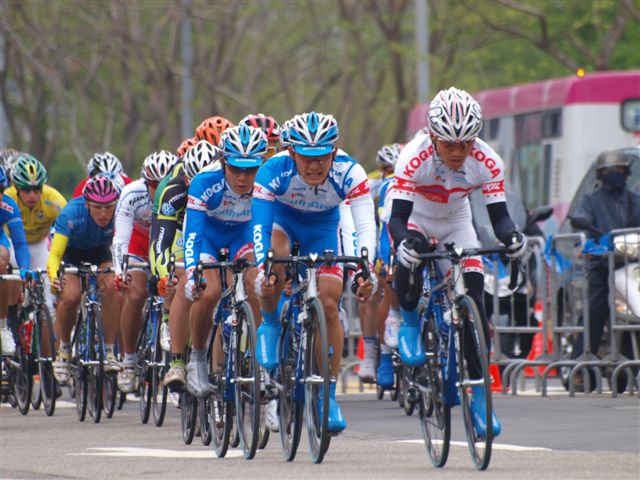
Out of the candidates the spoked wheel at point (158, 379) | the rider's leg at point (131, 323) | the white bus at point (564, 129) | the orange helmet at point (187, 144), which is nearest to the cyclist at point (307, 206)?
the spoked wheel at point (158, 379)

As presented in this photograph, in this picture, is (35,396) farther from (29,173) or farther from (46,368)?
(29,173)

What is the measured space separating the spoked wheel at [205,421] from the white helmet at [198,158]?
5.80 feet

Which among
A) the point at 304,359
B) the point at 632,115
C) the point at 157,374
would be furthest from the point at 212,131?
the point at 632,115

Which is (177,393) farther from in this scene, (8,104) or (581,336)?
(8,104)

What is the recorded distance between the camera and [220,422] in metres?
11.4

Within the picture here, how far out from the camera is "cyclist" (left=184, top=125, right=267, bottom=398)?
11.8 m

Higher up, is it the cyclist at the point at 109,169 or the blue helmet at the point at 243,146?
the cyclist at the point at 109,169

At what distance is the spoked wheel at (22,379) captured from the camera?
1593 centimetres

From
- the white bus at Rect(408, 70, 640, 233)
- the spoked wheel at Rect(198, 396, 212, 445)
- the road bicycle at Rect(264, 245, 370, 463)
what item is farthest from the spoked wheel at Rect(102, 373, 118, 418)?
the white bus at Rect(408, 70, 640, 233)

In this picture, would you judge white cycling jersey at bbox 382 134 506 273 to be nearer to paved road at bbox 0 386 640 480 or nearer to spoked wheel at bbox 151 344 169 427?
paved road at bbox 0 386 640 480

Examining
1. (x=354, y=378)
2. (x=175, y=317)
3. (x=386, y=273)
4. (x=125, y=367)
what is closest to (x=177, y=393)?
(x=175, y=317)

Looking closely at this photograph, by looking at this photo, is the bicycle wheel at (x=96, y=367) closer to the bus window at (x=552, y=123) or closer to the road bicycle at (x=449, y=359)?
the road bicycle at (x=449, y=359)

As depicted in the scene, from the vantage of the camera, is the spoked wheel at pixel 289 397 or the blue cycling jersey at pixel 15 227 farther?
the blue cycling jersey at pixel 15 227

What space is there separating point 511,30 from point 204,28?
351 inches
